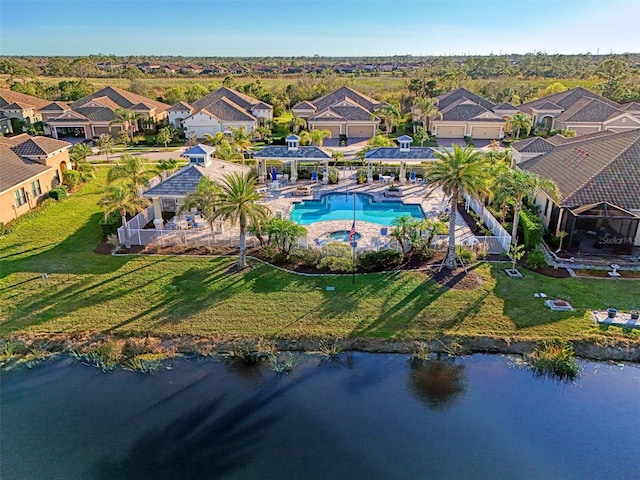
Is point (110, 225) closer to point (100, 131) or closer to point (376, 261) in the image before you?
point (376, 261)

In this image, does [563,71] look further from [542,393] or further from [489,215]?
[542,393]

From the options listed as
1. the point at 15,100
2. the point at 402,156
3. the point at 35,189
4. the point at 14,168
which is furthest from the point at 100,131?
the point at 402,156

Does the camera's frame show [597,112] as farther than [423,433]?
Yes

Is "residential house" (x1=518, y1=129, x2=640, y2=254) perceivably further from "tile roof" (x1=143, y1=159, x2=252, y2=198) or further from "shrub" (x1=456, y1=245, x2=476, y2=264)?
"tile roof" (x1=143, y1=159, x2=252, y2=198)

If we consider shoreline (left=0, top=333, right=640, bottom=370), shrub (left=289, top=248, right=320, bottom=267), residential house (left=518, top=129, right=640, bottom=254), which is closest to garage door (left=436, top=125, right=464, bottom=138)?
residential house (left=518, top=129, right=640, bottom=254)

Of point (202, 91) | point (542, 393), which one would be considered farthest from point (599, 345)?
point (202, 91)

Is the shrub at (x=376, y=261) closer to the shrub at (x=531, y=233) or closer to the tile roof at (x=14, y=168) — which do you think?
the shrub at (x=531, y=233)

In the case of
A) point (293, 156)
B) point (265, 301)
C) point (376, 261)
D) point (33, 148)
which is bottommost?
point (265, 301)
